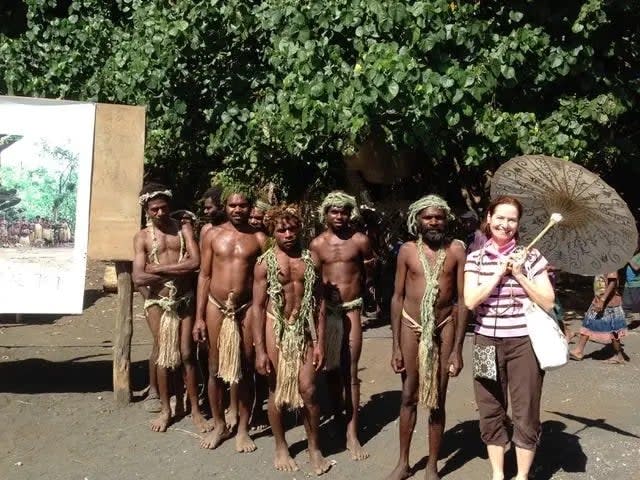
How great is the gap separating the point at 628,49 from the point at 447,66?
112 inches

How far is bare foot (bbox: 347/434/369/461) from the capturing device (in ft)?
17.4

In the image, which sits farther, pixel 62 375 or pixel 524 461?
pixel 62 375

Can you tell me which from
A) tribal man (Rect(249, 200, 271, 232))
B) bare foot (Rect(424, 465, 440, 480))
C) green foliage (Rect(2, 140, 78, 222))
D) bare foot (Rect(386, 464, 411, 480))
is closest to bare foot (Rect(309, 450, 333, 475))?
bare foot (Rect(386, 464, 411, 480))

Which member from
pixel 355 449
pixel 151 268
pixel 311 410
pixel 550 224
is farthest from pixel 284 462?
pixel 550 224

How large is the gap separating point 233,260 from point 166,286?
2.16ft

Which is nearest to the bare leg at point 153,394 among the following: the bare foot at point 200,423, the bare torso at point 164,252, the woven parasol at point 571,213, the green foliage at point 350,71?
the bare foot at point 200,423

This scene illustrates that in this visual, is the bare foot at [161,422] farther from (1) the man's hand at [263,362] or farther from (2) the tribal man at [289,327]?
(1) the man's hand at [263,362]

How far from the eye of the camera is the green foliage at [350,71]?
721 centimetres

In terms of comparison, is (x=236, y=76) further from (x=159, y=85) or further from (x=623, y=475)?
(x=623, y=475)

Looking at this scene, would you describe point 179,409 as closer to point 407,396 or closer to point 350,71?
point 407,396

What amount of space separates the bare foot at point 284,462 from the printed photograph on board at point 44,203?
2.11 meters

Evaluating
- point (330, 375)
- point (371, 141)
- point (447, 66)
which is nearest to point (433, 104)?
point (447, 66)

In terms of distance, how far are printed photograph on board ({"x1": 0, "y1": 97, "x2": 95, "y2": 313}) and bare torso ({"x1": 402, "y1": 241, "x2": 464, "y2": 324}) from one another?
2.72 m

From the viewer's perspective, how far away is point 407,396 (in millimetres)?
4902
